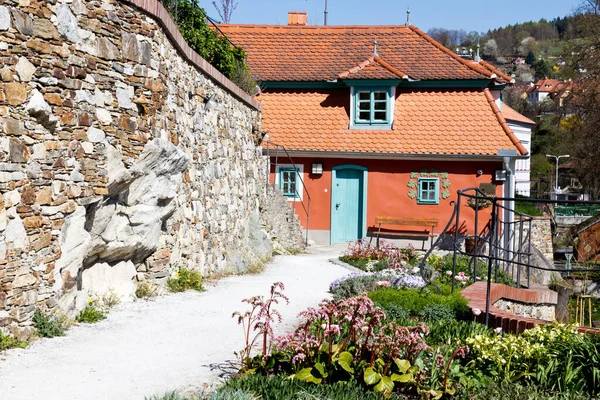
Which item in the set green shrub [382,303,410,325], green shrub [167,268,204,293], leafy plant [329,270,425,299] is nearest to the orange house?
leafy plant [329,270,425,299]

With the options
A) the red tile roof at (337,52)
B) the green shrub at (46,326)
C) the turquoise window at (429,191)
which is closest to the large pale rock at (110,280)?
the green shrub at (46,326)

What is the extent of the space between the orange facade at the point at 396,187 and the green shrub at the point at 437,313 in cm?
1426

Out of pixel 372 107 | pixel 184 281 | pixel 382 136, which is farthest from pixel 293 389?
pixel 372 107

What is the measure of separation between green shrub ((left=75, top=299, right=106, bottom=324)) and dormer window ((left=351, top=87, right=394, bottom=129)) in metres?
16.2

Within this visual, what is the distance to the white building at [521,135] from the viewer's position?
4553 cm

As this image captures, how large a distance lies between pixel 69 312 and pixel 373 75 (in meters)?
16.8

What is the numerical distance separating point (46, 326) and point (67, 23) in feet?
10.5

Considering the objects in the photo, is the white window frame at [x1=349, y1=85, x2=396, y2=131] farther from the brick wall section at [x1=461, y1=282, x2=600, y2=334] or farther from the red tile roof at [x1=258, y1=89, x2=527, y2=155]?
the brick wall section at [x1=461, y1=282, x2=600, y2=334]

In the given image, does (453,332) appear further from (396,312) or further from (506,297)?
(506,297)

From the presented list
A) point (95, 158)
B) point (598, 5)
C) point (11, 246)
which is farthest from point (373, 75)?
point (11, 246)

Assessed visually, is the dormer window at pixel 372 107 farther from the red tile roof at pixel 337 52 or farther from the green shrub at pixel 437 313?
the green shrub at pixel 437 313

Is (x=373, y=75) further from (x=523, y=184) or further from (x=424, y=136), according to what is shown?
(x=523, y=184)

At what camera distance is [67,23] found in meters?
8.20

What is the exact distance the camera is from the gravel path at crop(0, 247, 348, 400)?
633cm
